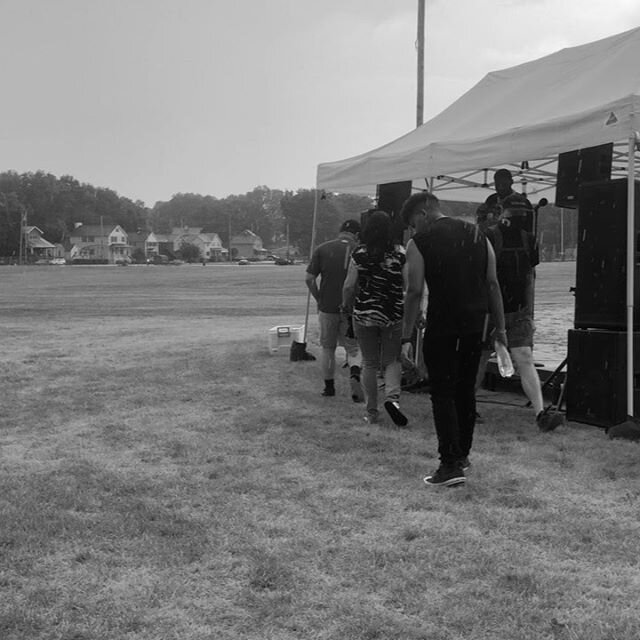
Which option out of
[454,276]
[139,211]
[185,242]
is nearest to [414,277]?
[454,276]

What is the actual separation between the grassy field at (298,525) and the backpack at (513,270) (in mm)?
1045

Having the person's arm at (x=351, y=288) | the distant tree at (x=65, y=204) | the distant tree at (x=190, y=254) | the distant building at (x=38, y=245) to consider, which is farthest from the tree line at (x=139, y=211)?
the person's arm at (x=351, y=288)

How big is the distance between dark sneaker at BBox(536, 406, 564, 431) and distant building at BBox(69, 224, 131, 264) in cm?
13702

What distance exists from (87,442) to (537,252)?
393 centimetres

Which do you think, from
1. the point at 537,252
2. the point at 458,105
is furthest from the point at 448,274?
the point at 458,105

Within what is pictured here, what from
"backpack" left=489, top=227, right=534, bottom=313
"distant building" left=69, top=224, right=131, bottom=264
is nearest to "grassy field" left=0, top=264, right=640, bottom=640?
"backpack" left=489, top=227, right=534, bottom=313

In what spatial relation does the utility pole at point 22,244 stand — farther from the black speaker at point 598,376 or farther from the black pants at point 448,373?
the black pants at point 448,373

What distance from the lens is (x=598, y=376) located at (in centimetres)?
564

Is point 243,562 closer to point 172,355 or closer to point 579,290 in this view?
point 579,290

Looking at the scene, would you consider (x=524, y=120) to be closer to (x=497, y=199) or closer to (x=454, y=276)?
(x=497, y=199)

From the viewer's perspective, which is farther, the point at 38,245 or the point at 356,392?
the point at 38,245

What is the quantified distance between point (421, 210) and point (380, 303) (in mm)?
1423

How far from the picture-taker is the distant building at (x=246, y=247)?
499 feet

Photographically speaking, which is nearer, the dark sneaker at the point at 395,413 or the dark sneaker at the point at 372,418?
the dark sneaker at the point at 395,413
